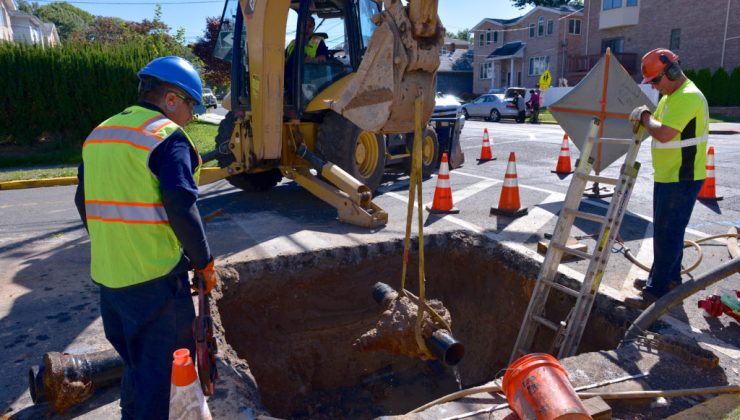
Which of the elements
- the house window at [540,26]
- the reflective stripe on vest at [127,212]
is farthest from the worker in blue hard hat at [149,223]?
the house window at [540,26]

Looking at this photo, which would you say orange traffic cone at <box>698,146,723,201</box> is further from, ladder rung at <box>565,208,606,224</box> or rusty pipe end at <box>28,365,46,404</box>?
rusty pipe end at <box>28,365,46,404</box>

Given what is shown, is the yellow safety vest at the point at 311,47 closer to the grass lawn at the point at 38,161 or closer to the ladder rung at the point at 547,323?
the ladder rung at the point at 547,323

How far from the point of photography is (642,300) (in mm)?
4059

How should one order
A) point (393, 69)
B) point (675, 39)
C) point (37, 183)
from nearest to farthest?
point (393, 69)
point (37, 183)
point (675, 39)

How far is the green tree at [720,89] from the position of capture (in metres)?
27.0

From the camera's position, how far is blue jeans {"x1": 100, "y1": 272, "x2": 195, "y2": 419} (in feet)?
8.27

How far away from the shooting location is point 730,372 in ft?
10.0

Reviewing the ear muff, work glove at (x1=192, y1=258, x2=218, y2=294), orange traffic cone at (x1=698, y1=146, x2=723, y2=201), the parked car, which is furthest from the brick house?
work glove at (x1=192, y1=258, x2=218, y2=294)

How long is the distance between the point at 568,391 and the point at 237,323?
312cm

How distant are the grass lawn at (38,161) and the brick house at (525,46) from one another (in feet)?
103

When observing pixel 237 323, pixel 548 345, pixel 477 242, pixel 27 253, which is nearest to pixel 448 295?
pixel 477 242

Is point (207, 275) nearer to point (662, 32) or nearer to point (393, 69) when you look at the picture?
point (393, 69)

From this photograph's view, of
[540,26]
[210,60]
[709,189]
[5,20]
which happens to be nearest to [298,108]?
[709,189]

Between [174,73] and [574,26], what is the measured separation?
4113cm
